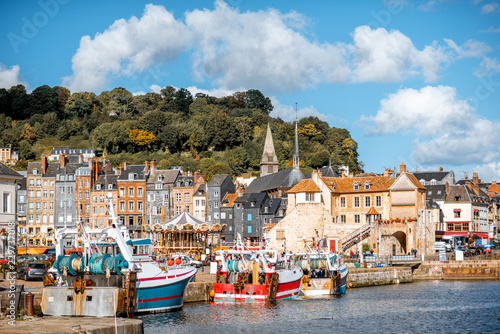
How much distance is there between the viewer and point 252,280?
133 ft

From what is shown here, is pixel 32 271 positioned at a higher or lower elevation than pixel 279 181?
lower

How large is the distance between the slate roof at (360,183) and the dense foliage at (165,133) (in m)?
44.3

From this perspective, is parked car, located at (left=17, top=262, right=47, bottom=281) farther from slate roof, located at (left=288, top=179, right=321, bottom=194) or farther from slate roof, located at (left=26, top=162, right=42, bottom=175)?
slate roof, located at (left=26, top=162, right=42, bottom=175)

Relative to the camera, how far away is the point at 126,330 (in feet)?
74.0

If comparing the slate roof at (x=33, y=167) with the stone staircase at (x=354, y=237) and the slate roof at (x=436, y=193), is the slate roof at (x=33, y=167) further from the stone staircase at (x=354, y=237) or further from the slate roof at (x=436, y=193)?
the slate roof at (x=436, y=193)

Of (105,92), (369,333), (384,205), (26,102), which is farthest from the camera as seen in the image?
(105,92)

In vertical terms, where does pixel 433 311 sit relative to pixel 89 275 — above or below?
below

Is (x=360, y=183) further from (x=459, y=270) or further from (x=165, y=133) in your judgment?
(x=165, y=133)

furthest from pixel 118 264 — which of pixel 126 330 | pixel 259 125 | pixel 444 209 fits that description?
pixel 259 125

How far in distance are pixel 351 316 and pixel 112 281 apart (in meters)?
12.8

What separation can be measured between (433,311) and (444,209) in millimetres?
51553

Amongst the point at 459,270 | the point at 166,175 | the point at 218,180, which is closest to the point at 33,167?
the point at 166,175

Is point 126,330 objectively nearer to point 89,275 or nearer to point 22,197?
point 89,275

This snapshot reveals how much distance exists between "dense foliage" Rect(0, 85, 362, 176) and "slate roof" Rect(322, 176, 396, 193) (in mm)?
44285
